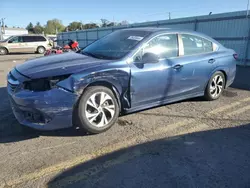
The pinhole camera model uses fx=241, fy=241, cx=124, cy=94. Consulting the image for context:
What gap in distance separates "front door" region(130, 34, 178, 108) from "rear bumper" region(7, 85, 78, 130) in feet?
3.60

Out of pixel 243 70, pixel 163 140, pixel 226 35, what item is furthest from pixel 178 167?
pixel 226 35

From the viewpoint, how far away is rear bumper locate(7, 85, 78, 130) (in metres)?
3.20

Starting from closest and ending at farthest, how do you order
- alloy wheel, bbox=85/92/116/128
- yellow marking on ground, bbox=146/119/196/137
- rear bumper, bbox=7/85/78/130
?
rear bumper, bbox=7/85/78/130
alloy wheel, bbox=85/92/116/128
yellow marking on ground, bbox=146/119/196/137

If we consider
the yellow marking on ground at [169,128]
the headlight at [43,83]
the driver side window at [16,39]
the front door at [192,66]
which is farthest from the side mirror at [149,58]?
the driver side window at [16,39]

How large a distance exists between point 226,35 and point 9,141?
10.9 metres

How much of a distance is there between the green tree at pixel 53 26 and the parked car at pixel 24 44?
8866cm

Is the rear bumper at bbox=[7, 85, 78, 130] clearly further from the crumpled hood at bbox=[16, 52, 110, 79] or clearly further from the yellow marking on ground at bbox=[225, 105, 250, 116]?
the yellow marking on ground at bbox=[225, 105, 250, 116]

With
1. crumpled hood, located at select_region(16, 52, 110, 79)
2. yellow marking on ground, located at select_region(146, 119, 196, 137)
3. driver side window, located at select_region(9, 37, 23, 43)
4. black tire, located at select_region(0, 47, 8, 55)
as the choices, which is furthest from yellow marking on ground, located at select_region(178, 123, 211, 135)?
black tire, located at select_region(0, 47, 8, 55)

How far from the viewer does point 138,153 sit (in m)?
3.15

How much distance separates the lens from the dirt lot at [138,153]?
2602mm

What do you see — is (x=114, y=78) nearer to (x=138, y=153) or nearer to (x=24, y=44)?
(x=138, y=153)

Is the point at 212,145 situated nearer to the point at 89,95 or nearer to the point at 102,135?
the point at 102,135

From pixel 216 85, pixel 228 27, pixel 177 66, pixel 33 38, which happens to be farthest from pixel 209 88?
pixel 33 38

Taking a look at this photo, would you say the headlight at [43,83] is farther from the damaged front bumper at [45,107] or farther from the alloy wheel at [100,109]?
the alloy wheel at [100,109]
